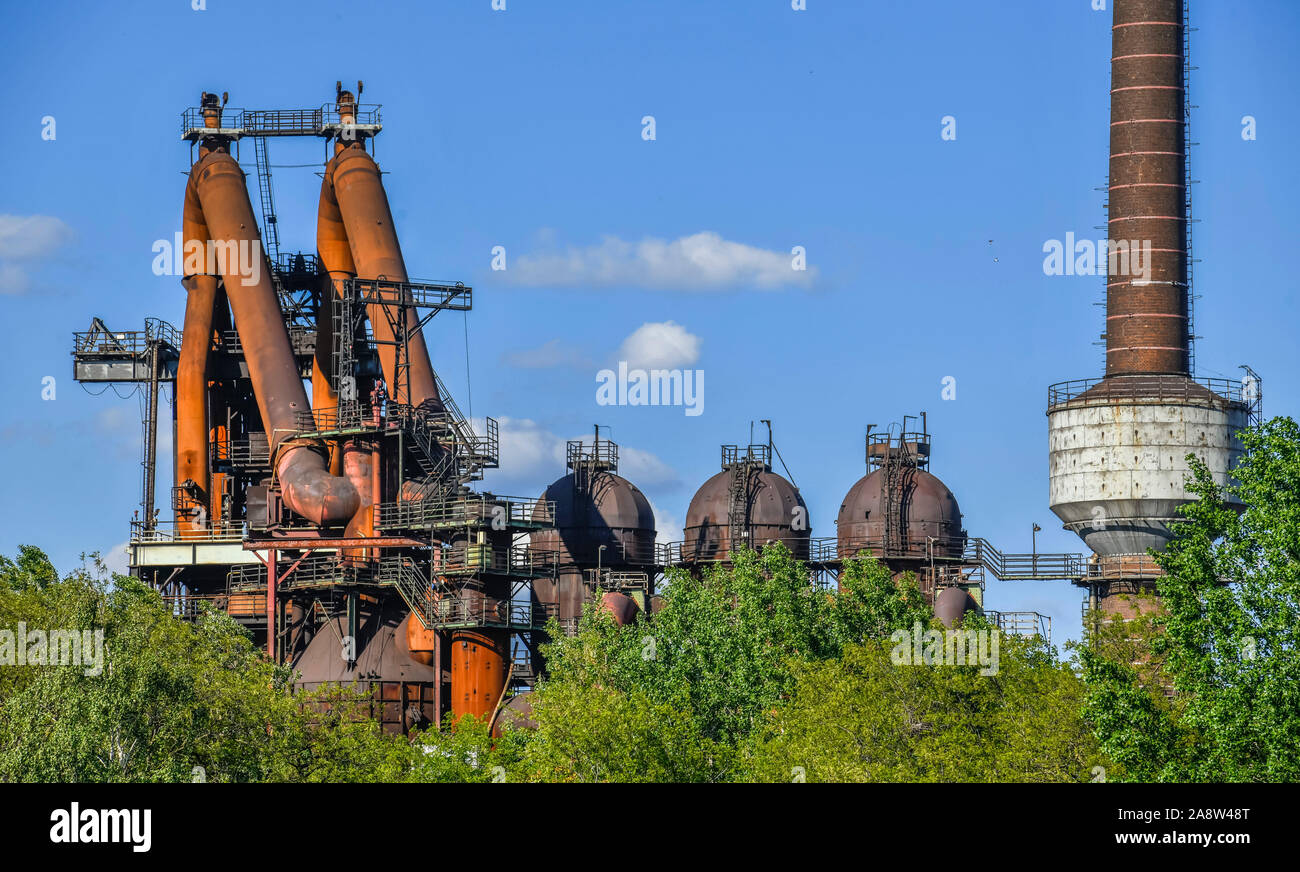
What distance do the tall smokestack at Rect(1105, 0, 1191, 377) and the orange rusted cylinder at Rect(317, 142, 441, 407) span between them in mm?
27232

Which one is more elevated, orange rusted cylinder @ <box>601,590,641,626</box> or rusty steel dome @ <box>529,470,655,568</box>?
rusty steel dome @ <box>529,470,655,568</box>

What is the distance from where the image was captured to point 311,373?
274ft

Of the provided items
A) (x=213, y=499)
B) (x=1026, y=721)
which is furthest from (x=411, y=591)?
(x=1026, y=721)

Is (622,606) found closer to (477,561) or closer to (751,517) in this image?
(751,517)

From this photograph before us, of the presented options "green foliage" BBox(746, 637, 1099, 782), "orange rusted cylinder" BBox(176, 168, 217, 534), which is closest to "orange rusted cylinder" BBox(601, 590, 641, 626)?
"orange rusted cylinder" BBox(176, 168, 217, 534)

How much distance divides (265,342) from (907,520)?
96.5 ft

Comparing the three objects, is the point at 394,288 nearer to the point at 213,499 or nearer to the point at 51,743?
the point at 213,499

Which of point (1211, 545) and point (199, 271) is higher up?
point (199, 271)

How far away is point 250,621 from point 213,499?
326 inches

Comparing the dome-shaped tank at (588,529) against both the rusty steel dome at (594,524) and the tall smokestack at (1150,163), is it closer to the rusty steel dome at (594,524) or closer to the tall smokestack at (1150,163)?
the rusty steel dome at (594,524)

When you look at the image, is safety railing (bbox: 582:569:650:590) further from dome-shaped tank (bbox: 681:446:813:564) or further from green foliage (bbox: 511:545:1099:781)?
green foliage (bbox: 511:545:1099:781)

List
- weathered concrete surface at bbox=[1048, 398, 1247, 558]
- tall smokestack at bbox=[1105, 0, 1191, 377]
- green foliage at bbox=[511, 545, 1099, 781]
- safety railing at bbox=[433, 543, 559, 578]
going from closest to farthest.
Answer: green foliage at bbox=[511, 545, 1099, 781]
safety railing at bbox=[433, 543, 559, 578]
tall smokestack at bbox=[1105, 0, 1191, 377]
weathered concrete surface at bbox=[1048, 398, 1247, 558]

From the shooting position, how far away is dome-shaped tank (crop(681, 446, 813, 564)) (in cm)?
8638

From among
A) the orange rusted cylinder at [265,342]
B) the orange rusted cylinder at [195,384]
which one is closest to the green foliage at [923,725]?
the orange rusted cylinder at [265,342]
